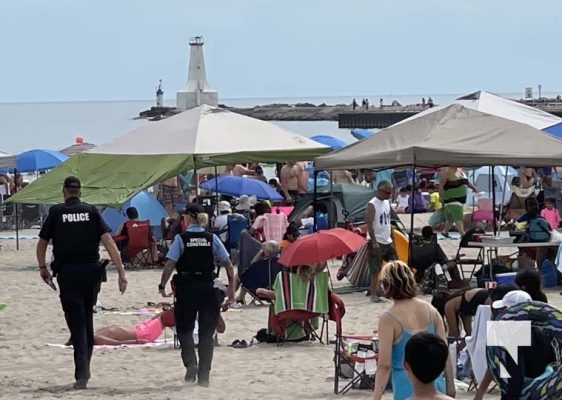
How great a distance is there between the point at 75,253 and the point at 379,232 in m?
5.38

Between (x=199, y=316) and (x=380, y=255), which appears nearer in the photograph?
(x=199, y=316)

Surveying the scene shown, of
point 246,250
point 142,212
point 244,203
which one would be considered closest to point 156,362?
Answer: point 246,250

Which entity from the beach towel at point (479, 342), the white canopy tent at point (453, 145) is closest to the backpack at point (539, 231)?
the white canopy tent at point (453, 145)

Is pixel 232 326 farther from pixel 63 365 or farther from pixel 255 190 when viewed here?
pixel 255 190

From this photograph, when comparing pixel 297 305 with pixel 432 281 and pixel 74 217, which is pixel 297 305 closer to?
pixel 74 217

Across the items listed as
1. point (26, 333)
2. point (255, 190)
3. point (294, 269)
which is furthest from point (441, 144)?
point (255, 190)

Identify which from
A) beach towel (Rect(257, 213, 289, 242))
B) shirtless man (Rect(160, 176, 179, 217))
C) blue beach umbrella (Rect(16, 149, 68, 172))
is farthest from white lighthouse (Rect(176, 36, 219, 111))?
beach towel (Rect(257, 213, 289, 242))

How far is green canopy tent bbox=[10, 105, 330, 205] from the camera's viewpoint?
1700 centimetres

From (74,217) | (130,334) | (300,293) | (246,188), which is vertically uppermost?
(74,217)

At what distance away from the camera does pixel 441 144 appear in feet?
45.3

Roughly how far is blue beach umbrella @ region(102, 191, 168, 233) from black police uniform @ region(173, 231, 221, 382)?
10294 mm

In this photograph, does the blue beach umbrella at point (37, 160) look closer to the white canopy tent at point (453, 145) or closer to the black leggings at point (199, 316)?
the white canopy tent at point (453, 145)

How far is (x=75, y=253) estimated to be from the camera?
9336 millimetres

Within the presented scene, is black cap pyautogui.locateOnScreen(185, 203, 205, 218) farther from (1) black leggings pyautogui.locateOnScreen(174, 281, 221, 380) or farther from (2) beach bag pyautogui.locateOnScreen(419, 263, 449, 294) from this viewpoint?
(2) beach bag pyautogui.locateOnScreen(419, 263, 449, 294)
